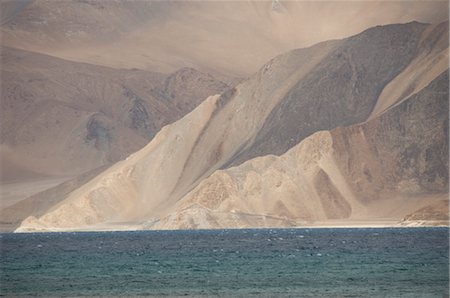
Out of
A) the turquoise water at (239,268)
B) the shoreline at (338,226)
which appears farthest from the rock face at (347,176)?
the turquoise water at (239,268)

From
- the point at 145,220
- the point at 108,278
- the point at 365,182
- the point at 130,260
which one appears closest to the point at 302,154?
the point at 365,182

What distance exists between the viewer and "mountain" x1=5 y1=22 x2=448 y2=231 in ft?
504

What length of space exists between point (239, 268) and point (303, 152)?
8826cm

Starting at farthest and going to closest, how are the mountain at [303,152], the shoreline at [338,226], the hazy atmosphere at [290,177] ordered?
the mountain at [303,152], the shoreline at [338,226], the hazy atmosphere at [290,177]

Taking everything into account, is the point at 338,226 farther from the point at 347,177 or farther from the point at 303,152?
the point at 303,152

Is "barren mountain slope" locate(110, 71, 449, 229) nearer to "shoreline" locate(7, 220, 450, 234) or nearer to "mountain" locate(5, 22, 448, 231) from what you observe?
"mountain" locate(5, 22, 448, 231)

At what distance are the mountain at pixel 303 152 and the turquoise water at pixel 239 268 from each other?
142 feet

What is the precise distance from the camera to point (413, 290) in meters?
58.1

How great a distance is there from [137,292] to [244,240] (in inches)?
1998

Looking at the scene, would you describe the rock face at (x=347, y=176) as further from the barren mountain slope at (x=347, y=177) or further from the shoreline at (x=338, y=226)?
the shoreline at (x=338, y=226)

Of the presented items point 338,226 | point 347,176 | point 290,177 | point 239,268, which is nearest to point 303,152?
point 290,177

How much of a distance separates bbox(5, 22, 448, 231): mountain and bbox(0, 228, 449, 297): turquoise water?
43.1 metres

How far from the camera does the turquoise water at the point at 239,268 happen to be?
5975cm

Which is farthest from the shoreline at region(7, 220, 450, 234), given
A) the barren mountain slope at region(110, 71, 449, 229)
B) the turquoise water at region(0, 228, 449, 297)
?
the turquoise water at region(0, 228, 449, 297)
